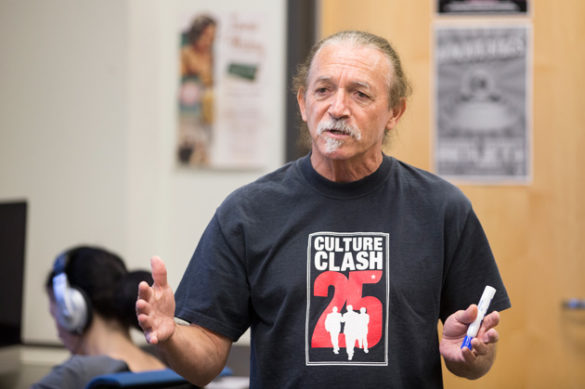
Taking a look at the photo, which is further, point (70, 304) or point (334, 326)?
point (70, 304)

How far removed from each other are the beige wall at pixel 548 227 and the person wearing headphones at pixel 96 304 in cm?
101

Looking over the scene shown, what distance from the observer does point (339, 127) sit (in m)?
1.41

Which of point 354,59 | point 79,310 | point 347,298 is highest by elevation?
point 354,59

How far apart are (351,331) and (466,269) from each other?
0.24 meters

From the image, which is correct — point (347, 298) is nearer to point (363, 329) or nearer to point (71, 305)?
point (363, 329)

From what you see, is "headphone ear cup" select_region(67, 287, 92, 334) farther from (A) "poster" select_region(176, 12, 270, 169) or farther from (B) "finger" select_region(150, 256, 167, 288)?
(B) "finger" select_region(150, 256, 167, 288)

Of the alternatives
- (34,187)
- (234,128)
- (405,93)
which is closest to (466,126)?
(234,128)

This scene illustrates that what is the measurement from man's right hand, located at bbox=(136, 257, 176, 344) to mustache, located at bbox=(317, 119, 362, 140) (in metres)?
0.35

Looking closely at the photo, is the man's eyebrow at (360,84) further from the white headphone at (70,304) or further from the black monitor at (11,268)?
the black monitor at (11,268)

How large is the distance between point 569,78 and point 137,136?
1.44 meters

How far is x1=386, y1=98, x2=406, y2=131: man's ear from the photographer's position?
1529mm

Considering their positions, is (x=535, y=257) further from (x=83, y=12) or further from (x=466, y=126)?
(x=83, y=12)

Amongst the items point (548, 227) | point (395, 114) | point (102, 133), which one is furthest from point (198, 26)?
point (395, 114)

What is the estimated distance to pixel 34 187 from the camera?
296cm
